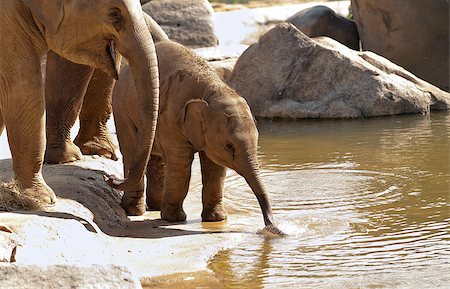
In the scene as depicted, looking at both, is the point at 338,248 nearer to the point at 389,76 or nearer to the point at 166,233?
the point at 166,233

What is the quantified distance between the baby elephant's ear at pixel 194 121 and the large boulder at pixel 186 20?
34.8ft

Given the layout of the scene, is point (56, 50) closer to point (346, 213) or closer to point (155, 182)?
point (155, 182)

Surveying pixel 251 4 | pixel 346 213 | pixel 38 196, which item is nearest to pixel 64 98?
pixel 38 196

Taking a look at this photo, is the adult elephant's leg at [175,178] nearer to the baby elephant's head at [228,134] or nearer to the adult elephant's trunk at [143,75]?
the baby elephant's head at [228,134]

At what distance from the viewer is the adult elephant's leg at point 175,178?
8.20 metres

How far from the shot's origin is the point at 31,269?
5113mm

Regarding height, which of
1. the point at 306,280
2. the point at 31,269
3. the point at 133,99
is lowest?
the point at 306,280

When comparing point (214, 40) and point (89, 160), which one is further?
point (214, 40)

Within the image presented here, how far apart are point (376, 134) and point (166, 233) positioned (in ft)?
19.5

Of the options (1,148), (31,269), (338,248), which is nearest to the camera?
(31,269)

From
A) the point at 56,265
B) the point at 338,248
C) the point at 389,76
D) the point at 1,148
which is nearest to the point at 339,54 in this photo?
the point at 389,76

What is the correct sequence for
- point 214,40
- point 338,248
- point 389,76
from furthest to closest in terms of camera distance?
point 214,40, point 389,76, point 338,248

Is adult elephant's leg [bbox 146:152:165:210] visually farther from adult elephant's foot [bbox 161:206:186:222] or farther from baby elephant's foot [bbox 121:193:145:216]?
adult elephant's foot [bbox 161:206:186:222]

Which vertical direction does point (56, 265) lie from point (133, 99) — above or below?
below
